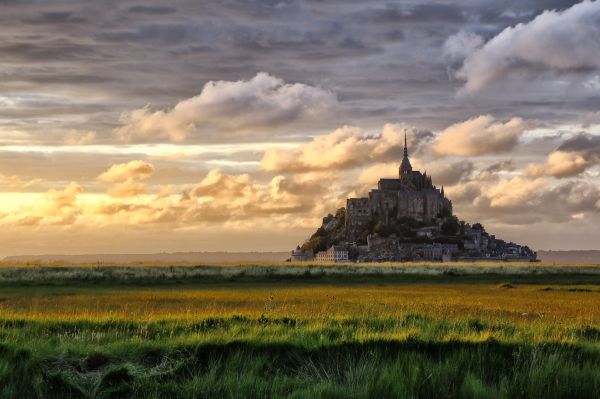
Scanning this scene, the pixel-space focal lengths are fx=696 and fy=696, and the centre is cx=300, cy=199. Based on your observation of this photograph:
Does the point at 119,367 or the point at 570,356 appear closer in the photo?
the point at 119,367

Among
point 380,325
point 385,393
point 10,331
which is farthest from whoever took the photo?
point 380,325

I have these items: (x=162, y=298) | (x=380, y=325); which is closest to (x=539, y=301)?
(x=162, y=298)

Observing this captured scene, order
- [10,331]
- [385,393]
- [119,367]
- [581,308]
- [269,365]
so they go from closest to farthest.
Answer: [385,393]
[119,367]
[269,365]
[10,331]
[581,308]

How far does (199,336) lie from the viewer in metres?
12.7

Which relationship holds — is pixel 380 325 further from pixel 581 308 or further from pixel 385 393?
pixel 581 308

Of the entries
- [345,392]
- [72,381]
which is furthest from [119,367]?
[345,392]

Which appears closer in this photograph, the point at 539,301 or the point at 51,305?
the point at 51,305

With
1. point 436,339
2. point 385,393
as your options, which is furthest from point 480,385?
point 436,339

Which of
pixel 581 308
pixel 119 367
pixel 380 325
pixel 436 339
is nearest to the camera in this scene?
pixel 119 367

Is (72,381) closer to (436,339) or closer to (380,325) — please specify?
(436,339)

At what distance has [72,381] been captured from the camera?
10.0 metres

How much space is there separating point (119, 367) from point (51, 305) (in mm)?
20737

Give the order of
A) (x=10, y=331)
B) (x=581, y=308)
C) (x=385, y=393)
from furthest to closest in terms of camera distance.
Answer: (x=581, y=308) < (x=10, y=331) < (x=385, y=393)

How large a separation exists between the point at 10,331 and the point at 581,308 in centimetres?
2342
